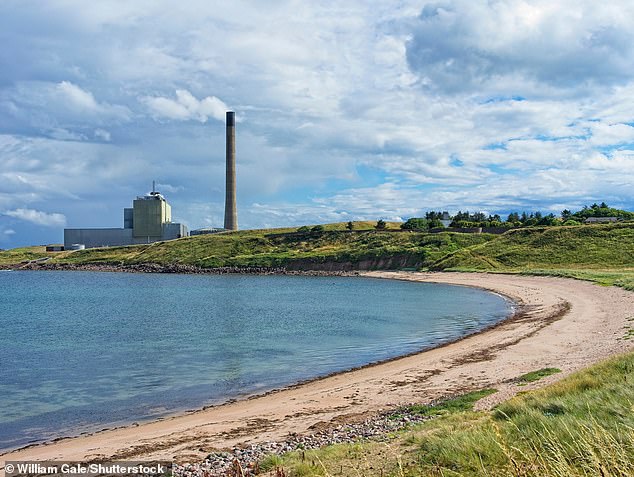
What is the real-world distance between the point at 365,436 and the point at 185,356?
60.3 feet

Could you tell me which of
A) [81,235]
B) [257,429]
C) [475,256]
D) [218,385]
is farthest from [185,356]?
[81,235]

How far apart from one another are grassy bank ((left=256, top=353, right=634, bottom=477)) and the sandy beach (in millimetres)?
3516

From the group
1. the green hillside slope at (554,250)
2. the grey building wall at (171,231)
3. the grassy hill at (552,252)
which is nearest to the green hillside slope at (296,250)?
the green hillside slope at (554,250)

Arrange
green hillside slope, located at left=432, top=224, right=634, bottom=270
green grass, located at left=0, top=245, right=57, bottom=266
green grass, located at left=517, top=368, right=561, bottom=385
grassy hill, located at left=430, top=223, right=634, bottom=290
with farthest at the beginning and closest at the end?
green grass, located at left=0, top=245, right=57, bottom=266
green hillside slope, located at left=432, top=224, right=634, bottom=270
grassy hill, located at left=430, top=223, right=634, bottom=290
green grass, located at left=517, top=368, right=561, bottom=385

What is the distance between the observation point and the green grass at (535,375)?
19.0m

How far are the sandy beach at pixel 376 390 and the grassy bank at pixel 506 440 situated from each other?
11.5 feet

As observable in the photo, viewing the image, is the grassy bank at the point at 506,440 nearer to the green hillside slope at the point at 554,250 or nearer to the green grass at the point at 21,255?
the green hillside slope at the point at 554,250

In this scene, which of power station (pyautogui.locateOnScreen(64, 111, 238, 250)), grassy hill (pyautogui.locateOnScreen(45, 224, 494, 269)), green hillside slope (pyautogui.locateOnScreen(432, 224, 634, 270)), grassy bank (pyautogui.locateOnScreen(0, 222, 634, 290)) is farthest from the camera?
power station (pyautogui.locateOnScreen(64, 111, 238, 250))

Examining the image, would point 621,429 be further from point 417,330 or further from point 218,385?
point 417,330

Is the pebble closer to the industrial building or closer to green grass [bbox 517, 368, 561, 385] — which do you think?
green grass [bbox 517, 368, 561, 385]

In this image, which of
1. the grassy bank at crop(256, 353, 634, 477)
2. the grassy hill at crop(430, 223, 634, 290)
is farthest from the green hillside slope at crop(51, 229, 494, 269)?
the grassy bank at crop(256, 353, 634, 477)

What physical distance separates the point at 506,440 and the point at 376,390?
11983 millimetres

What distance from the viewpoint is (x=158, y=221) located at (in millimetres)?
165500

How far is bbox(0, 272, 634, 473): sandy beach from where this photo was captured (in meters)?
15.4
